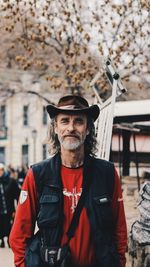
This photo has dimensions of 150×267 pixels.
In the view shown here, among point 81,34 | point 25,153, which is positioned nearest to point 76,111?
point 81,34

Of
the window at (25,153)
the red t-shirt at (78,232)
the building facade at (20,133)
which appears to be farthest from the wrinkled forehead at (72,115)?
the window at (25,153)

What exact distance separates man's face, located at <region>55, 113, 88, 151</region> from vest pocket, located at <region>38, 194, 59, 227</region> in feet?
1.02

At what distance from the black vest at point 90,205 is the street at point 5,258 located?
21.7 feet

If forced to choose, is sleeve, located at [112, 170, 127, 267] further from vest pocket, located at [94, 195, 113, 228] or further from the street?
the street

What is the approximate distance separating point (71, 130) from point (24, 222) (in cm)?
59

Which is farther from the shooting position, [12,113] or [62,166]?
[12,113]

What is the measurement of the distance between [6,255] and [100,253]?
27.6 ft

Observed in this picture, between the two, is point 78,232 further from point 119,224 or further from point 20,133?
point 20,133

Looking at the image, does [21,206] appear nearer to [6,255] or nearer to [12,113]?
[6,255]

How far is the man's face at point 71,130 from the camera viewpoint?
15.8ft

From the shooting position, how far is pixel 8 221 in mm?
15094

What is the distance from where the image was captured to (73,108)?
4871 mm

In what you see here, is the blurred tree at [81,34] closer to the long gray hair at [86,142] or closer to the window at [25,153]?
the long gray hair at [86,142]

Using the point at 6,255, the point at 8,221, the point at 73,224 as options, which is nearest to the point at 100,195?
the point at 73,224
